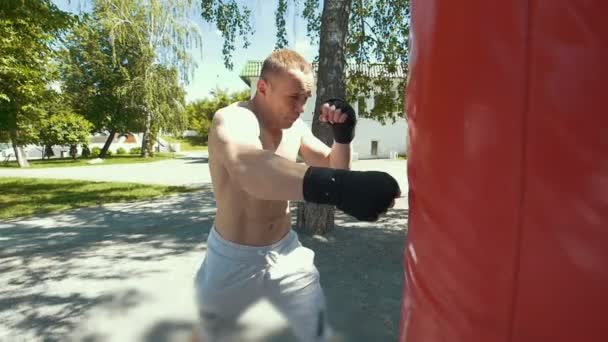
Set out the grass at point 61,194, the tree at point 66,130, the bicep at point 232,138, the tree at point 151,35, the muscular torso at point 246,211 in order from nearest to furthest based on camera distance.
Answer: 1. the bicep at point 232,138
2. the muscular torso at point 246,211
3. the grass at point 61,194
4. the tree at point 151,35
5. the tree at point 66,130

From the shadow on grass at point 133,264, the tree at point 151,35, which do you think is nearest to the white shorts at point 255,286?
the shadow on grass at point 133,264

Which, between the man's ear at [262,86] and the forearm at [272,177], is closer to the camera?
the forearm at [272,177]

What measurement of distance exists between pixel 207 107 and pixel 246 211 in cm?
3827

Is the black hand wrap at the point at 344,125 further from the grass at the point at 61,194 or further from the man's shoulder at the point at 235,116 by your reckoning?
the grass at the point at 61,194

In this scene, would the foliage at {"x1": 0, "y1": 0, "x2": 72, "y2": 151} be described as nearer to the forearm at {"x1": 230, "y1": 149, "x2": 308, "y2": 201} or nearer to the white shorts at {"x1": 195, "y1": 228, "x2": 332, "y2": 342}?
the white shorts at {"x1": 195, "y1": 228, "x2": 332, "y2": 342}

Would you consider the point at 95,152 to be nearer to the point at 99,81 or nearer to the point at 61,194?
the point at 99,81

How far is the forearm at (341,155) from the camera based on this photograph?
197 centimetres

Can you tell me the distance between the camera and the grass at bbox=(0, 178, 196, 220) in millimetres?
8141

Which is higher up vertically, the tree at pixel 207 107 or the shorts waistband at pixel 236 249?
the tree at pixel 207 107

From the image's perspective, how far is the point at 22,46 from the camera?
35.1ft

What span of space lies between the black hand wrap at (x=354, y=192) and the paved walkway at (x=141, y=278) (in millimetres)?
995

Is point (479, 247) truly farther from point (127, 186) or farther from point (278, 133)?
point (127, 186)

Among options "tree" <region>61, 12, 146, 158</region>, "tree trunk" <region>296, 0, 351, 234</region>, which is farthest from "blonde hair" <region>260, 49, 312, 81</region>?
"tree" <region>61, 12, 146, 158</region>

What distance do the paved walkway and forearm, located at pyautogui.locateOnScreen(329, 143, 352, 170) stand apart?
703 mm
